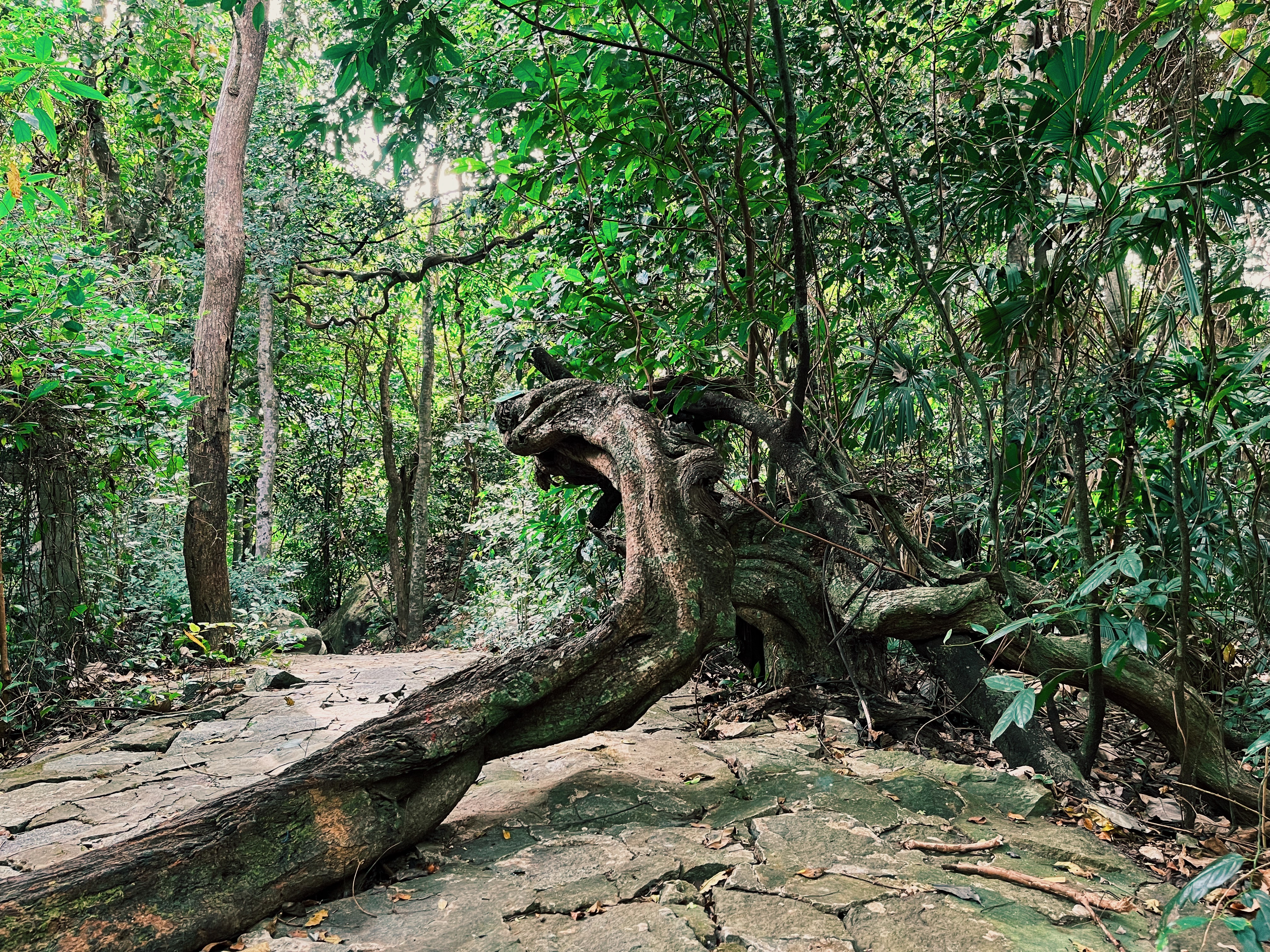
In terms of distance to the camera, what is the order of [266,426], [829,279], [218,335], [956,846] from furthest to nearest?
[266,426] < [218,335] < [829,279] < [956,846]

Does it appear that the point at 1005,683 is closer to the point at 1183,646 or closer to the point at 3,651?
the point at 1183,646

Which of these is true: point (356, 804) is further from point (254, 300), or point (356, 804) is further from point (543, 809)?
point (254, 300)

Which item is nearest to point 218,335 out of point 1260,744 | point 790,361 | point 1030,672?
point 790,361

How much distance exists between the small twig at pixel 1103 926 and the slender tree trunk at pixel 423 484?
981 centimetres

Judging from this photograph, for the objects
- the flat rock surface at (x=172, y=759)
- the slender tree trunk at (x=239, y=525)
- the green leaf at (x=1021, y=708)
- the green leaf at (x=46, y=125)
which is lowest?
the flat rock surface at (x=172, y=759)

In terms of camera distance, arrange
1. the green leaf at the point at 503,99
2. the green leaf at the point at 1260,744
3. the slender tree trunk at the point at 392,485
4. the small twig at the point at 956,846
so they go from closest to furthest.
A: the green leaf at the point at 1260,744
the small twig at the point at 956,846
the green leaf at the point at 503,99
the slender tree trunk at the point at 392,485

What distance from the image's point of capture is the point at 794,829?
248 cm

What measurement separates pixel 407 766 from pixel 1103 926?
195 cm

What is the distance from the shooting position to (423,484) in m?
11.2

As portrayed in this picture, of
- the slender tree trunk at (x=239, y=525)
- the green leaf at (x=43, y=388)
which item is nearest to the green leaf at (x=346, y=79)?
the green leaf at (x=43, y=388)

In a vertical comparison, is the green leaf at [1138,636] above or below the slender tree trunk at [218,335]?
below

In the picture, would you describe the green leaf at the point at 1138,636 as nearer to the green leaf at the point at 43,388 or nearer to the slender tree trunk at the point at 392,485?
the green leaf at the point at 43,388

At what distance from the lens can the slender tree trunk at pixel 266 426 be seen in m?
9.93

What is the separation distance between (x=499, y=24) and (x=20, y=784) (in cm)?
524
